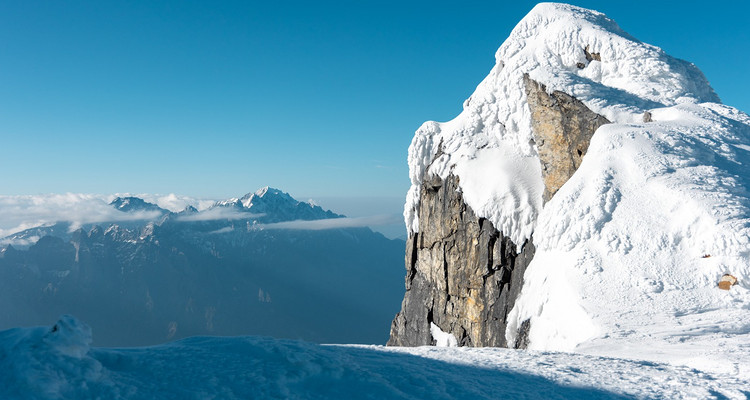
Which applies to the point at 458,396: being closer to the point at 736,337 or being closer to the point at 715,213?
the point at 736,337

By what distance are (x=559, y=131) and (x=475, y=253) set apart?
7.94 meters

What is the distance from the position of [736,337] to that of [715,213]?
15.7 feet

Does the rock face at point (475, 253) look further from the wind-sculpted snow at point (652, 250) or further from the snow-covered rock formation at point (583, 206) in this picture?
the wind-sculpted snow at point (652, 250)

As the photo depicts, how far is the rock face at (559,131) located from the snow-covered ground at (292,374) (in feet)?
48.9

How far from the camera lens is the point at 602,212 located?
15438 mm

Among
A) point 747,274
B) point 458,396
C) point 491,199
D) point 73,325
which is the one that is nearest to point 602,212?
point 747,274

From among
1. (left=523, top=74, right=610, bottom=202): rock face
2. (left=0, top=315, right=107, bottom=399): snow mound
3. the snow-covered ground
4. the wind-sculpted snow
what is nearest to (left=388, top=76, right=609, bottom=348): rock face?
(left=523, top=74, right=610, bottom=202): rock face

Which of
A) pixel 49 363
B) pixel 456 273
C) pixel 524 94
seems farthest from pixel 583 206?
pixel 49 363

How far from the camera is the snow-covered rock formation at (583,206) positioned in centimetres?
1192

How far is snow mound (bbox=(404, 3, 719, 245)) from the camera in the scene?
22.5 metres

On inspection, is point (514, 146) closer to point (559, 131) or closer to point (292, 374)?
point (559, 131)

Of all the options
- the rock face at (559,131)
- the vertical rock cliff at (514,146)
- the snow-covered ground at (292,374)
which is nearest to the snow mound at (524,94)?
the vertical rock cliff at (514,146)

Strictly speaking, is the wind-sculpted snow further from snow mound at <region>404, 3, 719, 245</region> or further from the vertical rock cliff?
snow mound at <region>404, 3, 719, 245</region>

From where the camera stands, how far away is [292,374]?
19.5ft
